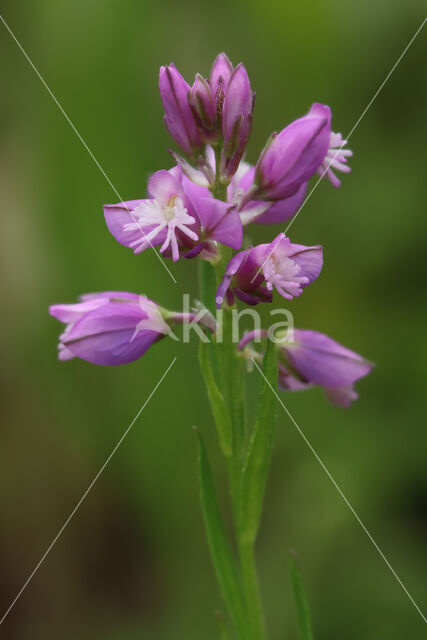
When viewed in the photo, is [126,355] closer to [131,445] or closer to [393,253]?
[131,445]

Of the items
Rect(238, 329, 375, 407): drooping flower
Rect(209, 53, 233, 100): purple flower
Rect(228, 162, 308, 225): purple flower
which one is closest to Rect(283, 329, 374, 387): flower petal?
Rect(238, 329, 375, 407): drooping flower

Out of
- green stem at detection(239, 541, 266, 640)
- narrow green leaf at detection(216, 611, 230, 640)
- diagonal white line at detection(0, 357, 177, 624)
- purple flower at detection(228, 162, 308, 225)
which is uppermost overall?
purple flower at detection(228, 162, 308, 225)

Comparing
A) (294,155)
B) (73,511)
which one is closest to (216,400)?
(294,155)

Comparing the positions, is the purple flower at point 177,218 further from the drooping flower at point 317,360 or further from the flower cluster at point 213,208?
the drooping flower at point 317,360

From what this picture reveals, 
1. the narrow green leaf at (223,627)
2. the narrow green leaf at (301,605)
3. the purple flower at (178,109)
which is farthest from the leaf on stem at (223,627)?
the purple flower at (178,109)

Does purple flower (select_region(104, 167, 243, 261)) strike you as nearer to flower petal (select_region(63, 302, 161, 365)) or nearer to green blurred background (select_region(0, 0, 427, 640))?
flower petal (select_region(63, 302, 161, 365))

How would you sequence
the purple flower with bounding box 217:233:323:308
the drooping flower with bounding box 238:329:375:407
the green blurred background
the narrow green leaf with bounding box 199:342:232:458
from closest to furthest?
the purple flower with bounding box 217:233:323:308, the narrow green leaf with bounding box 199:342:232:458, the drooping flower with bounding box 238:329:375:407, the green blurred background
